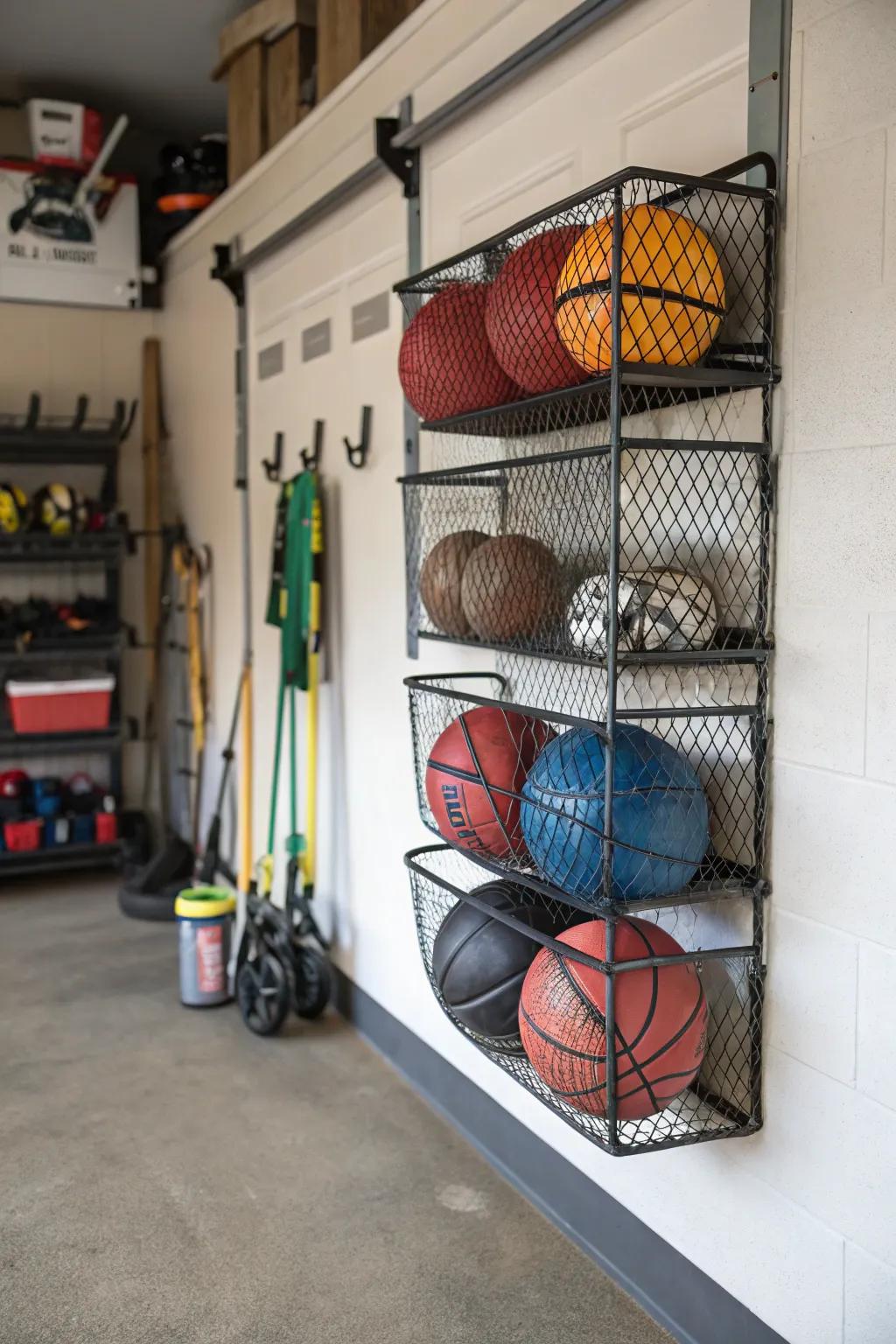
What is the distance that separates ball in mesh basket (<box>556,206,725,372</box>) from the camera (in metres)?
1.81

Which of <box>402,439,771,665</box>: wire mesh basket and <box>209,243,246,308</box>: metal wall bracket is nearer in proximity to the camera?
<box>402,439,771,665</box>: wire mesh basket

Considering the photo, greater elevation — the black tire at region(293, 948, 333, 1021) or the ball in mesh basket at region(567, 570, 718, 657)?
the ball in mesh basket at region(567, 570, 718, 657)

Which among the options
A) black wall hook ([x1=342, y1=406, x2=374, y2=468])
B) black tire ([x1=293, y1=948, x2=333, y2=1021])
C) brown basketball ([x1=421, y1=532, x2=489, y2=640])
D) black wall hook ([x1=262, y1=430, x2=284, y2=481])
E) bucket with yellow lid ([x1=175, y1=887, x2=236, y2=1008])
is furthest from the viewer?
black wall hook ([x1=262, y1=430, x2=284, y2=481])

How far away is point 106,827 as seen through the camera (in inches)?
215

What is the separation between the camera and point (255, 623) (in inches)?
185

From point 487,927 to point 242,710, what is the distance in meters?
2.57

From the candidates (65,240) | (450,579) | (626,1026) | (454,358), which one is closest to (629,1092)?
(626,1026)

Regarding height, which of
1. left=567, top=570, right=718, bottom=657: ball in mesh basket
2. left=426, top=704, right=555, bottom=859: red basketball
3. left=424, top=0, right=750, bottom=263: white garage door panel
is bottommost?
left=426, top=704, right=555, bottom=859: red basketball

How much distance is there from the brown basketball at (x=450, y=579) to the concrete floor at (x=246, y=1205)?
4.38ft

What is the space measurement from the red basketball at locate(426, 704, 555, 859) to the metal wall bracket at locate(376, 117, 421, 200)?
5.18 feet

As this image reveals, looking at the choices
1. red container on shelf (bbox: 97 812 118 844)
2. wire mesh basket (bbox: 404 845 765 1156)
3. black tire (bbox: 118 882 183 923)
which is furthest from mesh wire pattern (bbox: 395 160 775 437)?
red container on shelf (bbox: 97 812 118 844)

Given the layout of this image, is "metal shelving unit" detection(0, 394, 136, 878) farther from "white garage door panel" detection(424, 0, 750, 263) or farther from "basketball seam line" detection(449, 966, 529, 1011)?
"basketball seam line" detection(449, 966, 529, 1011)

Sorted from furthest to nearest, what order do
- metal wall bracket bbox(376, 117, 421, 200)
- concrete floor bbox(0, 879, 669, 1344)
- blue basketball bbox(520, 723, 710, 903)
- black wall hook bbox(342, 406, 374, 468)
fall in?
black wall hook bbox(342, 406, 374, 468)
metal wall bracket bbox(376, 117, 421, 200)
concrete floor bbox(0, 879, 669, 1344)
blue basketball bbox(520, 723, 710, 903)

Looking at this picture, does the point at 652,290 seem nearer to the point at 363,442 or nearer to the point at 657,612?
the point at 657,612
